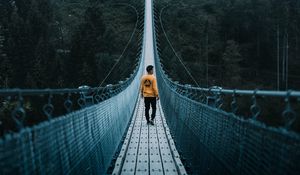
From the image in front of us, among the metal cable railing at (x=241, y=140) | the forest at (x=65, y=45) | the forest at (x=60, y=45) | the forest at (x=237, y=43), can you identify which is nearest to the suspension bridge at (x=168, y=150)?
the metal cable railing at (x=241, y=140)

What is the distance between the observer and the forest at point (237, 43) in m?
39.6

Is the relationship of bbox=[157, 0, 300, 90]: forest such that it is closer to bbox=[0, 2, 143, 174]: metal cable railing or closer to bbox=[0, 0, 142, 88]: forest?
bbox=[0, 0, 142, 88]: forest

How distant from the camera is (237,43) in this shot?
4625 cm

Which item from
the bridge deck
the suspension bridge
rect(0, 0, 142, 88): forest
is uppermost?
rect(0, 0, 142, 88): forest

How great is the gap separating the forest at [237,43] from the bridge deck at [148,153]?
27.4 metres

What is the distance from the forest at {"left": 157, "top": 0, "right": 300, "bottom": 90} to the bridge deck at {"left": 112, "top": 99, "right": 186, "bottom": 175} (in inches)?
1079

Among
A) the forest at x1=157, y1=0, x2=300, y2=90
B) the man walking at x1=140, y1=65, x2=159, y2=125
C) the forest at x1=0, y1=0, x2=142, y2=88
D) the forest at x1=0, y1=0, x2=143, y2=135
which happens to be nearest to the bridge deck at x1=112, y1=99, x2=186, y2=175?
the man walking at x1=140, y1=65, x2=159, y2=125

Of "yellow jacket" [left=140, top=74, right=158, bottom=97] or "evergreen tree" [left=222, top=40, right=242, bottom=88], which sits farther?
"evergreen tree" [left=222, top=40, right=242, bottom=88]

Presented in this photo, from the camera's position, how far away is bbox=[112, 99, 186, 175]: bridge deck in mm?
4629

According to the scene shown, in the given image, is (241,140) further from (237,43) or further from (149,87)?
(237,43)

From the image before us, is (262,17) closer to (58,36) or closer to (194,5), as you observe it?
(194,5)

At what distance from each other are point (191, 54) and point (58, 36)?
54.1ft

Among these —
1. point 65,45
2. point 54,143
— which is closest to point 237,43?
point 65,45

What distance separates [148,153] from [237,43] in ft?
138
